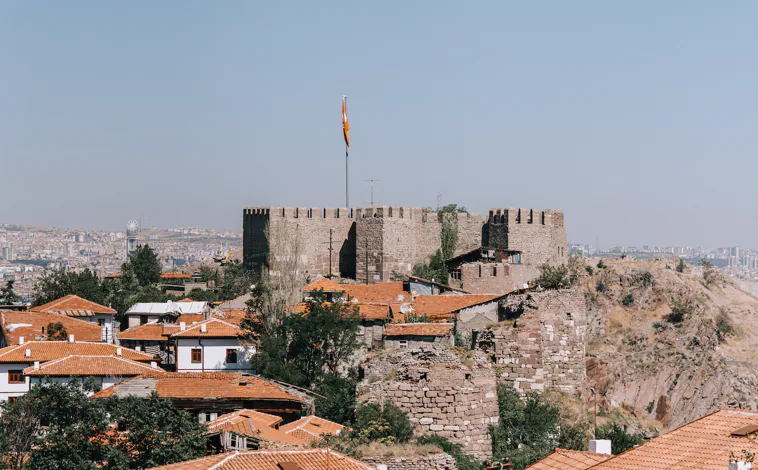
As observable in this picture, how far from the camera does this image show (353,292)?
128 ft

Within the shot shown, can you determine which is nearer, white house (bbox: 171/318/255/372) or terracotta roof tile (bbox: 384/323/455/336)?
terracotta roof tile (bbox: 384/323/455/336)

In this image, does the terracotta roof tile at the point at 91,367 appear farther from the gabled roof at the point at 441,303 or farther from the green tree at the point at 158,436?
the green tree at the point at 158,436

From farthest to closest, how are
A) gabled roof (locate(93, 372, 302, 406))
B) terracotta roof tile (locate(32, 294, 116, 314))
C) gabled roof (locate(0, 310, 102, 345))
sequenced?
terracotta roof tile (locate(32, 294, 116, 314)) < gabled roof (locate(0, 310, 102, 345)) < gabled roof (locate(93, 372, 302, 406))

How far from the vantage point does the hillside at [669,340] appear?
142ft

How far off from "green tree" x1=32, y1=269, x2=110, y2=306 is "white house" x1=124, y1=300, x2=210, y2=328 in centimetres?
321

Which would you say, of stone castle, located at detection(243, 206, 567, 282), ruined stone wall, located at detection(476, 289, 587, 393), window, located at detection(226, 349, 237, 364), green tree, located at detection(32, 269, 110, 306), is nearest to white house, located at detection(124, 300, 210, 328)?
green tree, located at detection(32, 269, 110, 306)

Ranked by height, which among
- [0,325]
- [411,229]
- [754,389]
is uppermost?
[411,229]

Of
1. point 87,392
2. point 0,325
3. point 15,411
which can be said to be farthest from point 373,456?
point 0,325

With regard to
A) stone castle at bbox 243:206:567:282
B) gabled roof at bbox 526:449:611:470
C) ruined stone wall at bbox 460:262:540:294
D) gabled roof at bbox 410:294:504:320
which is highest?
stone castle at bbox 243:206:567:282

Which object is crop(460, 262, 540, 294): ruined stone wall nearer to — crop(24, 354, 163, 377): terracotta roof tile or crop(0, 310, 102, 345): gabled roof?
crop(0, 310, 102, 345): gabled roof

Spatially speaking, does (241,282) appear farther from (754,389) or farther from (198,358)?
(754,389)

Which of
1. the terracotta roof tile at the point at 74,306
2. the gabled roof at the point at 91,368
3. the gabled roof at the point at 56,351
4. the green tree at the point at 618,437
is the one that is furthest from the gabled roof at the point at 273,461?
the terracotta roof tile at the point at 74,306

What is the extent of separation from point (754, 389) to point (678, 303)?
8.74 meters

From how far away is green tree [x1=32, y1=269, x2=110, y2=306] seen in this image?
47.4 meters
